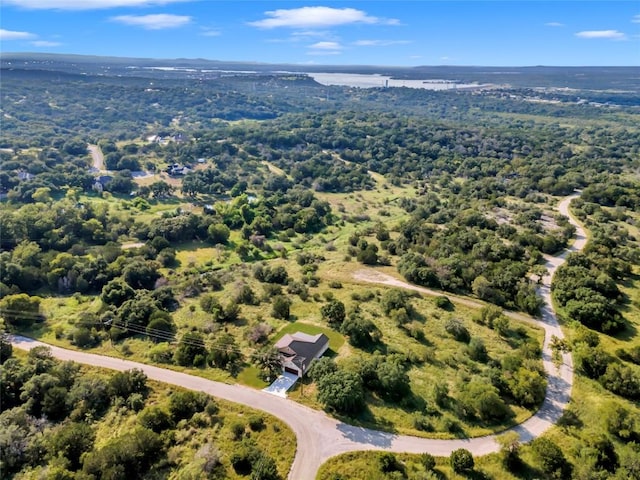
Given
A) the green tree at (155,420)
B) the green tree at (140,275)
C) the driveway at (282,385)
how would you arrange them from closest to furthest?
the green tree at (155,420)
the driveway at (282,385)
the green tree at (140,275)

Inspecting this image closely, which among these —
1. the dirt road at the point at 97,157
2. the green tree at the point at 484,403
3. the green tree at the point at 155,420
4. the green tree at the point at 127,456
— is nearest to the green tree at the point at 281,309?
the green tree at the point at 155,420

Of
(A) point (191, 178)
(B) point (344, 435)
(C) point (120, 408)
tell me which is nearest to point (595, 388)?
(B) point (344, 435)

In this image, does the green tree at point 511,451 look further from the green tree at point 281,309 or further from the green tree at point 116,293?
the green tree at point 116,293

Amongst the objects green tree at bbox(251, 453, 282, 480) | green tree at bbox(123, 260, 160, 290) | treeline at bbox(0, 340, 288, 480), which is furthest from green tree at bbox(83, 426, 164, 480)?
green tree at bbox(123, 260, 160, 290)

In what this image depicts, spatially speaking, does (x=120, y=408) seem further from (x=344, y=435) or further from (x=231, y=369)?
(x=344, y=435)

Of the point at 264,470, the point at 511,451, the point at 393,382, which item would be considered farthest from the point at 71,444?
the point at 511,451

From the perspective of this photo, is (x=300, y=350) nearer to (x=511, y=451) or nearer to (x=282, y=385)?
(x=282, y=385)
